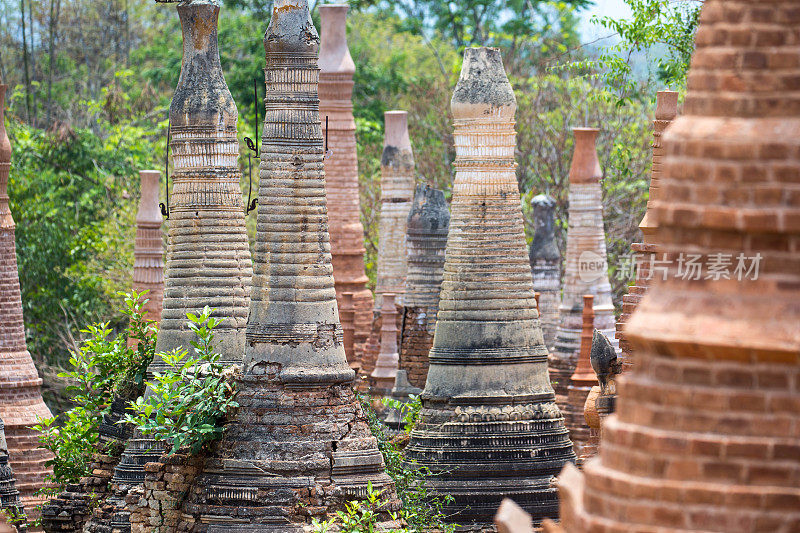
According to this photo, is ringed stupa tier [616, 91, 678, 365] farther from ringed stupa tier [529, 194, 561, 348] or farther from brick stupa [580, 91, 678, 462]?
ringed stupa tier [529, 194, 561, 348]

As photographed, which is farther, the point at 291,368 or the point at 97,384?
the point at 97,384

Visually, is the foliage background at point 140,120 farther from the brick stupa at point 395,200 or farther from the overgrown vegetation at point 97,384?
the overgrown vegetation at point 97,384

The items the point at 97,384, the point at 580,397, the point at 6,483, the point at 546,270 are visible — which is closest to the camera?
the point at 97,384

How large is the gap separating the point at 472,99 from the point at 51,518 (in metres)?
6.15

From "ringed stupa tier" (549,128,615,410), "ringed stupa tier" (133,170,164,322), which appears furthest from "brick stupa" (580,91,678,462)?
"ringed stupa tier" (133,170,164,322)

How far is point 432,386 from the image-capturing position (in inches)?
603

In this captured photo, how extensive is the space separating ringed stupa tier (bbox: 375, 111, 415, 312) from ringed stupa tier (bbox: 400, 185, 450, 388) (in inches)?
85.1

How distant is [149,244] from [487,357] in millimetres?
8940

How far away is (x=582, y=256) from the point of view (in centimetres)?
2280

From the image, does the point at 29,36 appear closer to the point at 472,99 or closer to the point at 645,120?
the point at 645,120

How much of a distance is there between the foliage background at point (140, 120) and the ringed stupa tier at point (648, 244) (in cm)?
869

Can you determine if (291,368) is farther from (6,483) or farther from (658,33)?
(658,33)

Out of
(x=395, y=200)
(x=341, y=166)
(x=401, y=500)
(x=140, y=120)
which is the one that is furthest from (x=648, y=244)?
(x=140, y=120)

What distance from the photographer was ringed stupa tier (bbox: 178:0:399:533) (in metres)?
12.0
